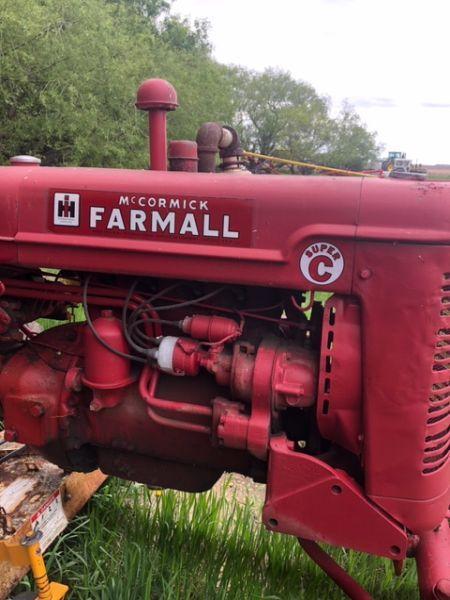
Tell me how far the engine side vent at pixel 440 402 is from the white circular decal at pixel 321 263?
0.28 m

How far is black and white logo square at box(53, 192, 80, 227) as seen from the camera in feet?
5.33

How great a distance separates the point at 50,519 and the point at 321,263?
1511 mm

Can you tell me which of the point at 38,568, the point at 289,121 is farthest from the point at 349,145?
the point at 38,568

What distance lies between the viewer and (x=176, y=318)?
179cm

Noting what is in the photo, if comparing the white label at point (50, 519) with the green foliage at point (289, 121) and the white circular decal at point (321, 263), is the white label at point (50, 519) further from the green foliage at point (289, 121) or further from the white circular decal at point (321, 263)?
the green foliage at point (289, 121)

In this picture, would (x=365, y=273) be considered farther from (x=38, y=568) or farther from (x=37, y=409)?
(x=38, y=568)

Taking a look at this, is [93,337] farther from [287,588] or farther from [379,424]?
[287,588]

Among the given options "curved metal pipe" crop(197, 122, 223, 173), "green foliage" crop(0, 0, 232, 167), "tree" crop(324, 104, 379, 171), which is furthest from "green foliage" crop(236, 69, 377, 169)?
"curved metal pipe" crop(197, 122, 223, 173)

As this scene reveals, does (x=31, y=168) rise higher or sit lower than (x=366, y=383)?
higher

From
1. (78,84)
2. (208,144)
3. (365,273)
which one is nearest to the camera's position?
(365,273)

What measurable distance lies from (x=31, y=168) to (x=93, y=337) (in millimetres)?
584

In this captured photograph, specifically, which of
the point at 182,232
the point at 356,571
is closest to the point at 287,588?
the point at 356,571

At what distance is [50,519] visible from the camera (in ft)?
6.98

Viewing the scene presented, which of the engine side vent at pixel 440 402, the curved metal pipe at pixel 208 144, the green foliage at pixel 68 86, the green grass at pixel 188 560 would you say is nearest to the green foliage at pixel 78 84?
the green foliage at pixel 68 86
